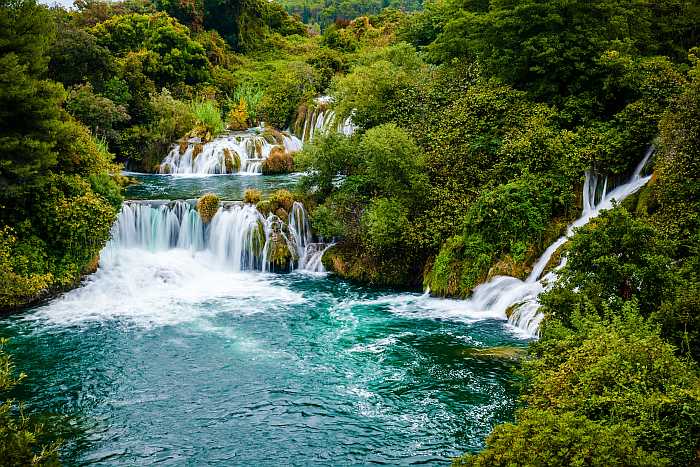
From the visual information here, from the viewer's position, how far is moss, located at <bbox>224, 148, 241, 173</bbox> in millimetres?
35844

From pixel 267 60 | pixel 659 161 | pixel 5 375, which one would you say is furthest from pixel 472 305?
pixel 267 60

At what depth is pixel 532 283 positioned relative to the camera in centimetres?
1867

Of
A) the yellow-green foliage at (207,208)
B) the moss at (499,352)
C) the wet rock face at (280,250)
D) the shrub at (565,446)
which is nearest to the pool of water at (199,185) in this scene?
the yellow-green foliage at (207,208)

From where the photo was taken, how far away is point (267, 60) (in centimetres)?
6450

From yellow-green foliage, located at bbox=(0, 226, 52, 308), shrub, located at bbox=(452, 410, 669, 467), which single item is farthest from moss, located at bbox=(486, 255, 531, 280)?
yellow-green foliage, located at bbox=(0, 226, 52, 308)

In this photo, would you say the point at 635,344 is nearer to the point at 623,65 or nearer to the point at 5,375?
the point at 5,375

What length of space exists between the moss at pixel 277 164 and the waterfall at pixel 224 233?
34.6 ft

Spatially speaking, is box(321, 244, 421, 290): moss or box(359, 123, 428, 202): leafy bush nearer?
box(359, 123, 428, 202): leafy bush

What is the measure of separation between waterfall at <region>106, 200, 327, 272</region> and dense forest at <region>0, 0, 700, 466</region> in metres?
1.23

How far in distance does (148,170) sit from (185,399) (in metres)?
25.2

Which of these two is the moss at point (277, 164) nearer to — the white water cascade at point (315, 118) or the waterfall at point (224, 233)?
the white water cascade at point (315, 118)

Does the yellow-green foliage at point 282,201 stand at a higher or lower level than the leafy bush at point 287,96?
lower

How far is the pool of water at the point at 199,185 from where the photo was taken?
28.6 meters

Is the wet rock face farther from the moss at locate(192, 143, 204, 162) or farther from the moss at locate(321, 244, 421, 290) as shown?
the moss at locate(192, 143, 204, 162)
